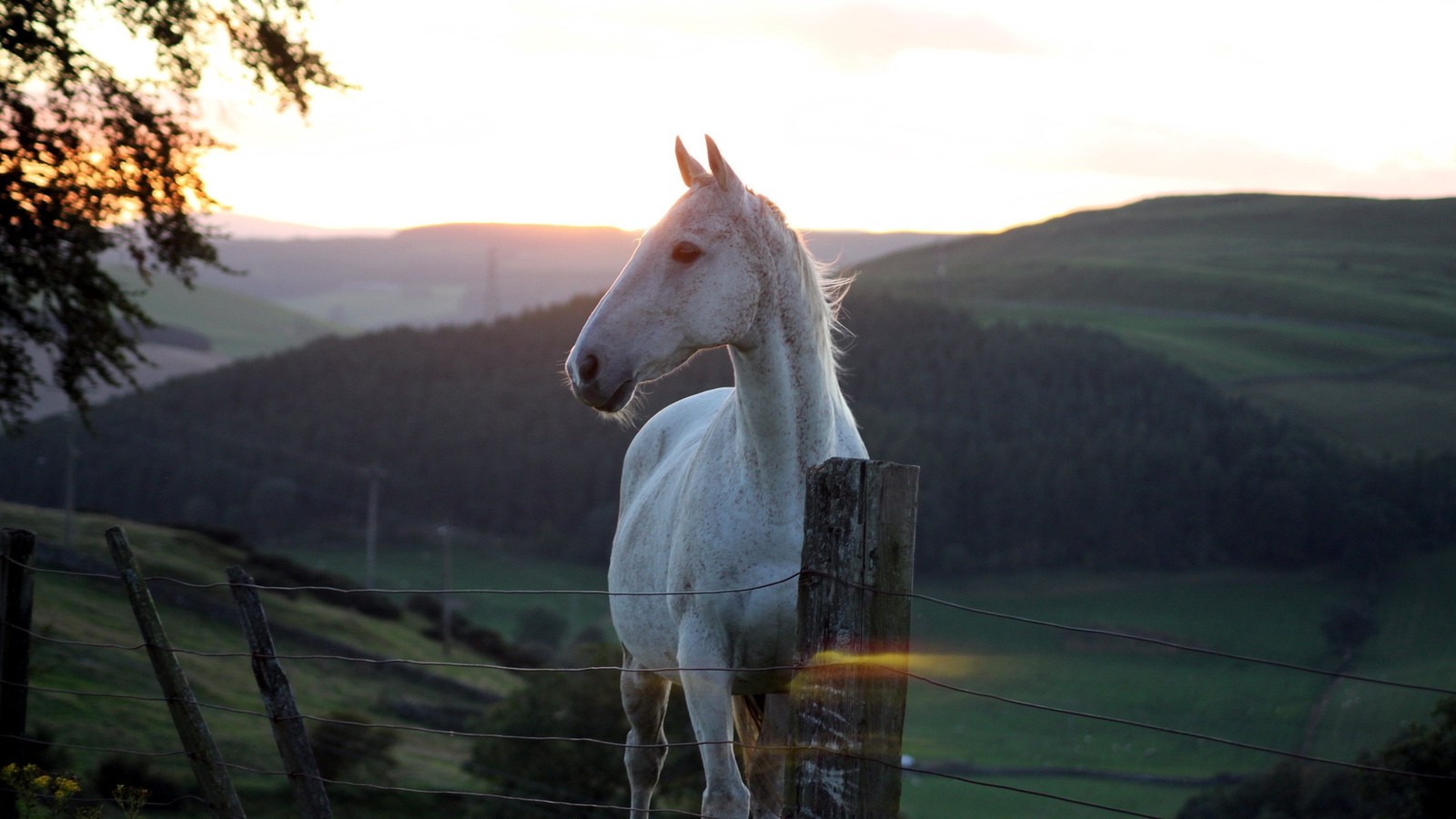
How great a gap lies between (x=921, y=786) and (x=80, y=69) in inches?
1899

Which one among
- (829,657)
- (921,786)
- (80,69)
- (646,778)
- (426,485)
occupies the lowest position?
(921,786)

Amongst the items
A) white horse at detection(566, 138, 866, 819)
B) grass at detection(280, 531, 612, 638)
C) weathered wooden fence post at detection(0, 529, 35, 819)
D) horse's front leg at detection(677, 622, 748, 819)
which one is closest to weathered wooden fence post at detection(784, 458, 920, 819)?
white horse at detection(566, 138, 866, 819)

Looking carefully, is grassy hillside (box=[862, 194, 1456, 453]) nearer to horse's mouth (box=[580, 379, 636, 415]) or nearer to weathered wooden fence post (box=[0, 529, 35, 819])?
horse's mouth (box=[580, 379, 636, 415])

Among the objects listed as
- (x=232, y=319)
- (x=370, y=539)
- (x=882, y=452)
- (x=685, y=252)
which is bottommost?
(x=370, y=539)

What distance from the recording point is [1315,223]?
131250 millimetres

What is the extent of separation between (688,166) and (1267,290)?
113675 millimetres

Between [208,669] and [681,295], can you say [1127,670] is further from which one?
[681,295]

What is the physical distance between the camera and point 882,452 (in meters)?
79.1

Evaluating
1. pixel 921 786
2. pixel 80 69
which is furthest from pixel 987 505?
pixel 80 69

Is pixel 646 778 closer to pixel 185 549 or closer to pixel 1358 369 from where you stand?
pixel 185 549

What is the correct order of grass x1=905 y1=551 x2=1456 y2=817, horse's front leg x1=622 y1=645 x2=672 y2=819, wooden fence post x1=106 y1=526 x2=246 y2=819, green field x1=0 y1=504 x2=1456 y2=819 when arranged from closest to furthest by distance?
wooden fence post x1=106 y1=526 x2=246 y2=819 → horse's front leg x1=622 y1=645 x2=672 y2=819 → green field x1=0 y1=504 x2=1456 y2=819 → grass x1=905 y1=551 x2=1456 y2=817

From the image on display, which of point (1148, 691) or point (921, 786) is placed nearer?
point (921, 786)

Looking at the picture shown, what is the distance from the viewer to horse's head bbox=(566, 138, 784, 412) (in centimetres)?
390

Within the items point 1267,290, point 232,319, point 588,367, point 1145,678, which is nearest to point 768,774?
point 588,367
